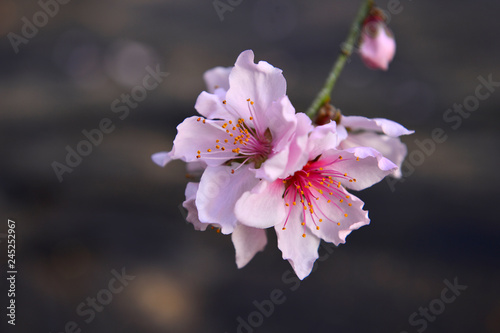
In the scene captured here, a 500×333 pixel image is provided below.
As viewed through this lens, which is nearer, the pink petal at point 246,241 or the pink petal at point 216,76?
the pink petal at point 246,241

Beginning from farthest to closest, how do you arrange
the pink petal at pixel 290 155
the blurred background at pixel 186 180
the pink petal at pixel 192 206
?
1. the blurred background at pixel 186 180
2. the pink petal at pixel 192 206
3. the pink petal at pixel 290 155

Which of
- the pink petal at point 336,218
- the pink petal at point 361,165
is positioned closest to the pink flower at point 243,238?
the pink petal at point 336,218

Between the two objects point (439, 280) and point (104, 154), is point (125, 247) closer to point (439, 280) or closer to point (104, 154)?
point (104, 154)

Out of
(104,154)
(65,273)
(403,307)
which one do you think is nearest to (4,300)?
(65,273)

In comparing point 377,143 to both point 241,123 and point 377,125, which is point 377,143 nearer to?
point 377,125

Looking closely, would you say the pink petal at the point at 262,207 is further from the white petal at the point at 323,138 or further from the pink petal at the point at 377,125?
the pink petal at the point at 377,125

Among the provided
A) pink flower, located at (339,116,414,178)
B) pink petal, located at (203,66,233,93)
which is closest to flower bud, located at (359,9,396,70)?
pink flower, located at (339,116,414,178)

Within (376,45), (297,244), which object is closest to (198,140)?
(297,244)
